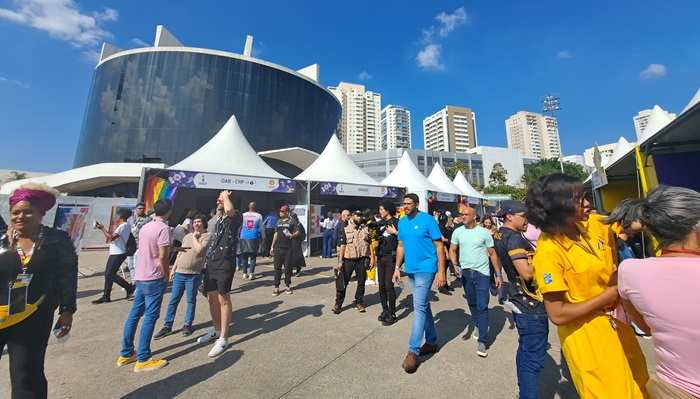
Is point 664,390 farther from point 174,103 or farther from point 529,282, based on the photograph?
point 174,103

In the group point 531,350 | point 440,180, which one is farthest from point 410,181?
point 531,350

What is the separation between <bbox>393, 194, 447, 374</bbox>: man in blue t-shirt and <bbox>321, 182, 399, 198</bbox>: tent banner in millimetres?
8773

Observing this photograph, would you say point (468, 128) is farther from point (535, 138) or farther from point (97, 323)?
point (97, 323)

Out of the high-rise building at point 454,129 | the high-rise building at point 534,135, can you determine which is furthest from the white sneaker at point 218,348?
the high-rise building at point 534,135

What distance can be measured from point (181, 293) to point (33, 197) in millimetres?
2373

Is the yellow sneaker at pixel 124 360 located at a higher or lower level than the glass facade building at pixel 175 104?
lower

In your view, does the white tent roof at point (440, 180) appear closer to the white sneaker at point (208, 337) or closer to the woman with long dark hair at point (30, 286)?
the white sneaker at point (208, 337)

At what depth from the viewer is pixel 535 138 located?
123375 millimetres

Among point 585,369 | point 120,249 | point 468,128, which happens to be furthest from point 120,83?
point 468,128

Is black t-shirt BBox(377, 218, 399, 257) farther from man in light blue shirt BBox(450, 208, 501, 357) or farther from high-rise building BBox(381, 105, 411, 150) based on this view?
high-rise building BBox(381, 105, 411, 150)

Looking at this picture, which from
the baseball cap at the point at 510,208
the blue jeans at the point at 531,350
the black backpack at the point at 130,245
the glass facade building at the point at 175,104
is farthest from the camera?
the glass facade building at the point at 175,104

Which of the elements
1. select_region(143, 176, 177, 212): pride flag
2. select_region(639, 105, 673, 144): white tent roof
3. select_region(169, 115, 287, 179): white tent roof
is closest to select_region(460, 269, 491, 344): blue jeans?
select_region(169, 115, 287, 179): white tent roof

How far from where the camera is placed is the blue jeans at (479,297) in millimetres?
3330

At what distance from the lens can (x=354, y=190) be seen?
12.7 m
